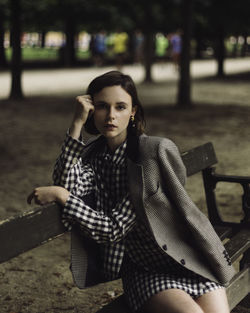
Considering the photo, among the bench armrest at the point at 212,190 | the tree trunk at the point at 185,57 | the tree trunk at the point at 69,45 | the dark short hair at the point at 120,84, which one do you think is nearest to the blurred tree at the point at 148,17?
the tree trunk at the point at 69,45

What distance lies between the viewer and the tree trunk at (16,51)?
53.7 ft

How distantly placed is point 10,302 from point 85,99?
1983 mm

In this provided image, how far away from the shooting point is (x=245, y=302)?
4195mm

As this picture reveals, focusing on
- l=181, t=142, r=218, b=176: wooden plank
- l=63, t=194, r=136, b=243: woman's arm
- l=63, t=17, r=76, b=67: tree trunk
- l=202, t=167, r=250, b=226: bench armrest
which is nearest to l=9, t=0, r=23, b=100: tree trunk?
l=202, t=167, r=250, b=226: bench armrest

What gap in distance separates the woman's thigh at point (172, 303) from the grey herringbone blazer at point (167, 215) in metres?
0.16

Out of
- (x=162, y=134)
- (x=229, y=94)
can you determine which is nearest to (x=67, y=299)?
(x=162, y=134)

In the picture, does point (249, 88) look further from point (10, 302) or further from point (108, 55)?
point (108, 55)

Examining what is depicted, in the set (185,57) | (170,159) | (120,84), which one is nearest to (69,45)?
(185,57)

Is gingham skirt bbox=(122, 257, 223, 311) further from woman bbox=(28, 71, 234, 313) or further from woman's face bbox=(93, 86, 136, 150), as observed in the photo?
woman's face bbox=(93, 86, 136, 150)

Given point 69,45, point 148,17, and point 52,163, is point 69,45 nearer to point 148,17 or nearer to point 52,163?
point 148,17

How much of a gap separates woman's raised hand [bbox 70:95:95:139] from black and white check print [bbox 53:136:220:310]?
0.15 feet

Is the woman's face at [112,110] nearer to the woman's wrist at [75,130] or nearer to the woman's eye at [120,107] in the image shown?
the woman's eye at [120,107]

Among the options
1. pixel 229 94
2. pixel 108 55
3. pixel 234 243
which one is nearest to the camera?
pixel 234 243

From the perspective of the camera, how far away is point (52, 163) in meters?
8.70
